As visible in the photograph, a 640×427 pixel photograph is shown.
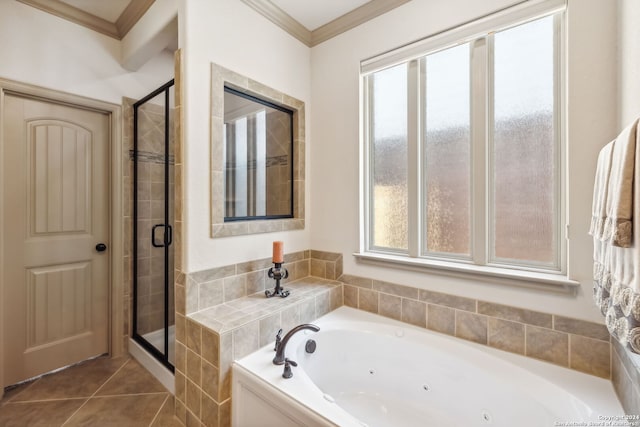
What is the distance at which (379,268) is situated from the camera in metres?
2.08

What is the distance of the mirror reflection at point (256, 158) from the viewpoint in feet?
6.39

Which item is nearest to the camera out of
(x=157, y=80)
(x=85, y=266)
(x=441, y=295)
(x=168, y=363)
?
(x=441, y=295)

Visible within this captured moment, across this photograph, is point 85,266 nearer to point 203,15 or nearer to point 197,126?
point 197,126

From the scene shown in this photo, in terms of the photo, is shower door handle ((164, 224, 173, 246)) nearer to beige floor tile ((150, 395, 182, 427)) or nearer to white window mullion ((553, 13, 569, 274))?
beige floor tile ((150, 395, 182, 427))

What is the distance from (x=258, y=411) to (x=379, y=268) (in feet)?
3.84

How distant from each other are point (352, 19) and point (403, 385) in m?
2.57

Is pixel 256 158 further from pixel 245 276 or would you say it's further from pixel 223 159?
pixel 245 276

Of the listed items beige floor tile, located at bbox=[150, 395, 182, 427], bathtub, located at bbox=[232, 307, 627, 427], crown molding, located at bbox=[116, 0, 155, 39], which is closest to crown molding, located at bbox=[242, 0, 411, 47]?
crown molding, located at bbox=[116, 0, 155, 39]

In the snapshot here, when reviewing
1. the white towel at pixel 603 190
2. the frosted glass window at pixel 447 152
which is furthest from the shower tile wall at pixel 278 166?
the white towel at pixel 603 190

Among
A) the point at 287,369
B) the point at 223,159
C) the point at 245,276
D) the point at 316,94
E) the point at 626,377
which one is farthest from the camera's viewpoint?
the point at 316,94

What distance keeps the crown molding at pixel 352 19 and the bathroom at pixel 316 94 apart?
4 cm

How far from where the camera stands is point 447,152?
1857 millimetres

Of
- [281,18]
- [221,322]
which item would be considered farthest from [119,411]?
[281,18]

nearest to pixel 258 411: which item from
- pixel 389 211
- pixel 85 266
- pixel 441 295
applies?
pixel 441 295
